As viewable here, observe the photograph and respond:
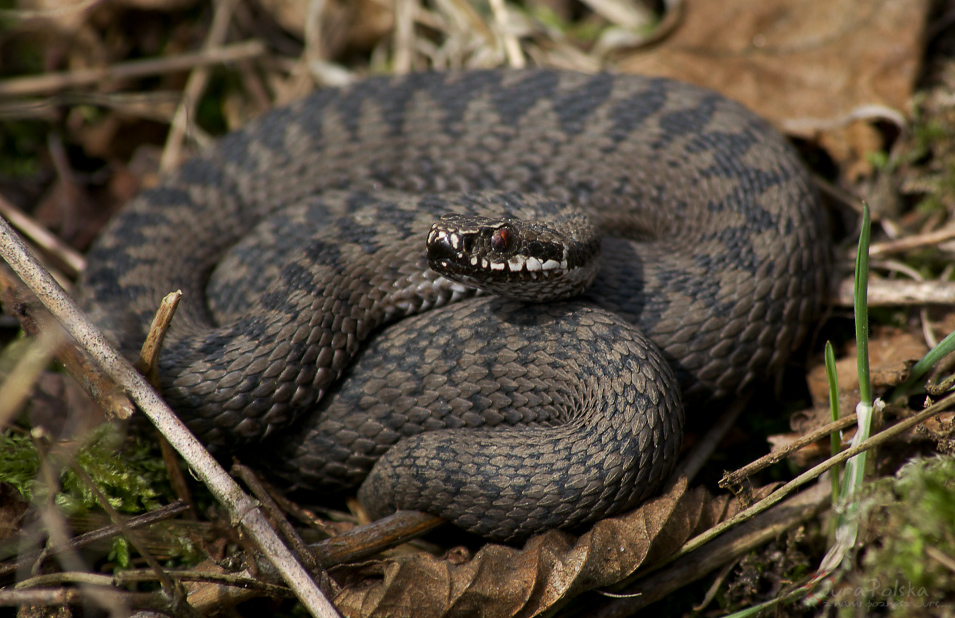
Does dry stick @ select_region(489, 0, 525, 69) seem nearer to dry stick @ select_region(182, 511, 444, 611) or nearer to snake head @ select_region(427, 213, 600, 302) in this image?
snake head @ select_region(427, 213, 600, 302)

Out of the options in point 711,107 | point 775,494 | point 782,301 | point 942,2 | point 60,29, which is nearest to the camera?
point 775,494

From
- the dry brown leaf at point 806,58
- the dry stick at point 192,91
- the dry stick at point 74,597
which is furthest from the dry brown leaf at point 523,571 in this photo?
the dry stick at point 192,91

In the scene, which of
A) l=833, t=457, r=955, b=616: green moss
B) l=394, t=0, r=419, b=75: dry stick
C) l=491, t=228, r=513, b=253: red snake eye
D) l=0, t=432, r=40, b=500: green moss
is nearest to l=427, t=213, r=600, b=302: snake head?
l=491, t=228, r=513, b=253: red snake eye

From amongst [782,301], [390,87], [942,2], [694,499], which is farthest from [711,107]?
[694,499]

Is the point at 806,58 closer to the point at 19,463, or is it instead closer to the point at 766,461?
the point at 766,461

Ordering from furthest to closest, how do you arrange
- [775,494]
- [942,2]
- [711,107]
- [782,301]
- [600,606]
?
[942,2]
[711,107]
[782,301]
[600,606]
[775,494]

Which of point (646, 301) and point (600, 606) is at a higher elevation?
point (646, 301)

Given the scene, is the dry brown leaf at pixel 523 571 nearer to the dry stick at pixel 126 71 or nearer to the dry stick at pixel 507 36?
the dry stick at pixel 507 36

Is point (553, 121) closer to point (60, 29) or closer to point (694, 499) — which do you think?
point (694, 499)
